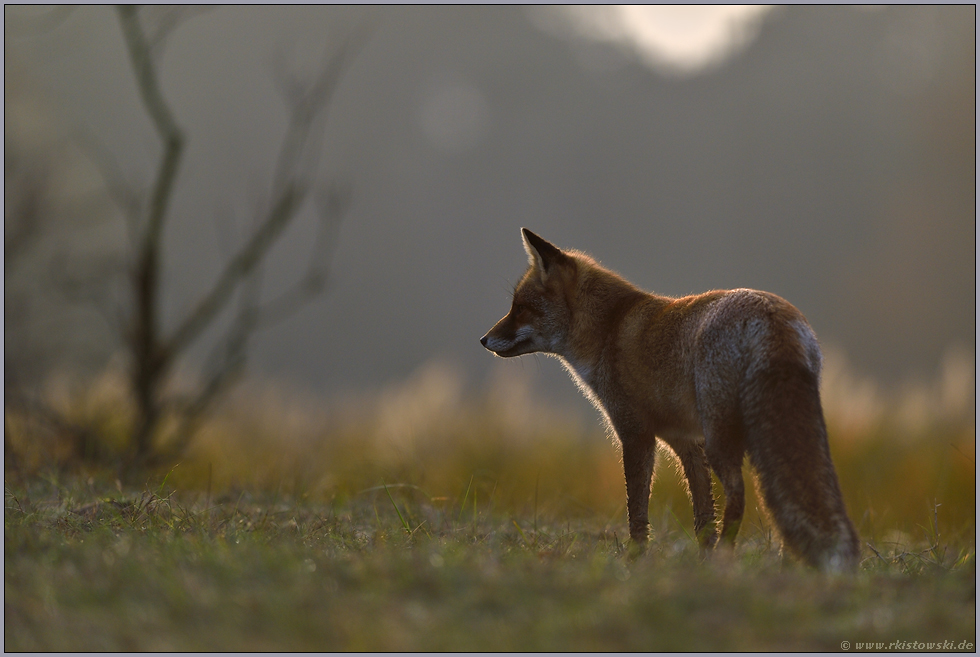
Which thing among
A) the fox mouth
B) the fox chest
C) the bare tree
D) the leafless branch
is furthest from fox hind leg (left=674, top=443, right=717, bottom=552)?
the leafless branch

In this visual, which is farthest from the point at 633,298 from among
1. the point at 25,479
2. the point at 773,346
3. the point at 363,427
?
the point at 363,427

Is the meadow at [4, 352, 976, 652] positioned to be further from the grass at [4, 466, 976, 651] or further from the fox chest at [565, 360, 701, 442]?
the fox chest at [565, 360, 701, 442]

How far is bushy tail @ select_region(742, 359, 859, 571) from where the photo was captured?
3.30 meters

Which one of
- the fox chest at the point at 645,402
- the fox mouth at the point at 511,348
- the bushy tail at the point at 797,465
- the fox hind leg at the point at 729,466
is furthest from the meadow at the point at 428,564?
the fox mouth at the point at 511,348

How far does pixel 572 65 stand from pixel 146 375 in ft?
186

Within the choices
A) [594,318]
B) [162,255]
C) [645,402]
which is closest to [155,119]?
[162,255]

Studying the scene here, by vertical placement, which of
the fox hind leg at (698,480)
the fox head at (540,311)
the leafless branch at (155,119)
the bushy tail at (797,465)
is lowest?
the fox hind leg at (698,480)

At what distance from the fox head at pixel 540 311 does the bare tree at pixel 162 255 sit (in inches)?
86.8

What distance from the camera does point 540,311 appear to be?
5.15 meters

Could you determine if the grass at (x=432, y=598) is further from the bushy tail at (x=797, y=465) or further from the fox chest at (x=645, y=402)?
the fox chest at (x=645, y=402)

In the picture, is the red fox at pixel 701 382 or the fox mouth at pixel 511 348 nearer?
the red fox at pixel 701 382

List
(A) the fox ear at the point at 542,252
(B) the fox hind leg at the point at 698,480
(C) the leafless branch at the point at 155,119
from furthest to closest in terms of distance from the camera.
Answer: (C) the leafless branch at the point at 155,119
(A) the fox ear at the point at 542,252
(B) the fox hind leg at the point at 698,480

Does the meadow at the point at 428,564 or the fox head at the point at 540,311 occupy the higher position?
the fox head at the point at 540,311

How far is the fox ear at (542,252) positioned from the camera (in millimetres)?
5105
